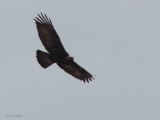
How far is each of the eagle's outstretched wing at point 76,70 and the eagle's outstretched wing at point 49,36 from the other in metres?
1.05

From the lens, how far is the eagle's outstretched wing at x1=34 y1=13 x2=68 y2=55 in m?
28.7

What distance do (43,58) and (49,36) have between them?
3.05ft

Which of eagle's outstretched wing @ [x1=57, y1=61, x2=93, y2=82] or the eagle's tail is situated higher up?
eagle's outstretched wing @ [x1=57, y1=61, x2=93, y2=82]

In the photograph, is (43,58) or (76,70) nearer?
(43,58)

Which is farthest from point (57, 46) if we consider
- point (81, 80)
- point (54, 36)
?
point (81, 80)

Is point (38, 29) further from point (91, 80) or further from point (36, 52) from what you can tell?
point (91, 80)

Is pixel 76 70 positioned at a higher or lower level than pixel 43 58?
higher

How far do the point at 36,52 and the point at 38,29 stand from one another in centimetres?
90

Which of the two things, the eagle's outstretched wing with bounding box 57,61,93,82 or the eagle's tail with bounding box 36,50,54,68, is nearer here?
the eagle's tail with bounding box 36,50,54,68

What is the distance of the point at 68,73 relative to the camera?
30.2 meters

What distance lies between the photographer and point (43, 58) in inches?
1139

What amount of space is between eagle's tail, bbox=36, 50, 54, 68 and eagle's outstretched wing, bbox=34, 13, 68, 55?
251 millimetres

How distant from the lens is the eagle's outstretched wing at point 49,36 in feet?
→ 94.0

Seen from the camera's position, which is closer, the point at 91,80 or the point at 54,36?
the point at 54,36
